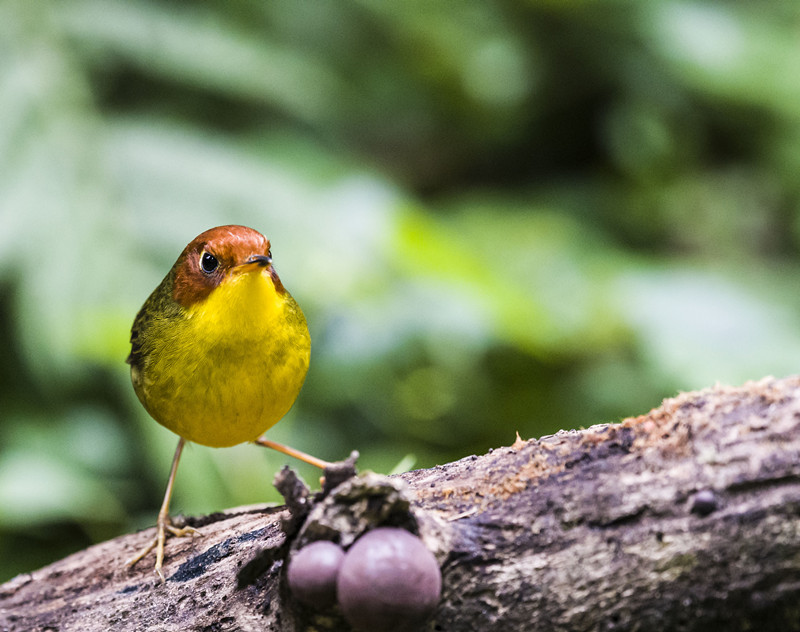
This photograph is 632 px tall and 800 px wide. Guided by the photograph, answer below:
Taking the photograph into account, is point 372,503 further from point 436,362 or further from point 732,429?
point 436,362

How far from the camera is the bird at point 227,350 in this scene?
8.41 feet

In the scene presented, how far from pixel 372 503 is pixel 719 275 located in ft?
15.7

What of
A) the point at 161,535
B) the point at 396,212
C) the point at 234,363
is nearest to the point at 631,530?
the point at 234,363

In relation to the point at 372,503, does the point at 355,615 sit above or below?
below

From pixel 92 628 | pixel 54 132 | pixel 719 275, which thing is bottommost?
pixel 92 628

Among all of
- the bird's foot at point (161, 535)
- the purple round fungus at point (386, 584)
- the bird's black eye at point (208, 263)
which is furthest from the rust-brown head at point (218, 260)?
the purple round fungus at point (386, 584)

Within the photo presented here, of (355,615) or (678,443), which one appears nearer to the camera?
(355,615)

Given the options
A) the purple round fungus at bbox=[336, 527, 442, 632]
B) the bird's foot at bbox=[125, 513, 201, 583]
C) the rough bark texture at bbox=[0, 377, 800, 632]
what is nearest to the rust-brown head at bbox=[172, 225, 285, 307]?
the bird's foot at bbox=[125, 513, 201, 583]

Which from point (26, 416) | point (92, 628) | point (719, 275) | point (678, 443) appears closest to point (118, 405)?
point (26, 416)

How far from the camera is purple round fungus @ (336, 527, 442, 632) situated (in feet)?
4.93

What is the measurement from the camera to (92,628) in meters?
2.48

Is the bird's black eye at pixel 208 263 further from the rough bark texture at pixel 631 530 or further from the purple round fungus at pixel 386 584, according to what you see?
the purple round fungus at pixel 386 584

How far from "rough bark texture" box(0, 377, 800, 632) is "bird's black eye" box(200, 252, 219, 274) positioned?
1.04m

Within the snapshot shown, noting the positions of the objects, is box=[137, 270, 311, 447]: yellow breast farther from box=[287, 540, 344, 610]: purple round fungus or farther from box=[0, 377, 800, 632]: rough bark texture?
box=[287, 540, 344, 610]: purple round fungus
